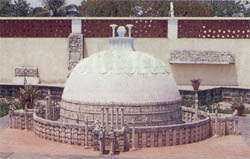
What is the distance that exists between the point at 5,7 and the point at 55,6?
7.44m

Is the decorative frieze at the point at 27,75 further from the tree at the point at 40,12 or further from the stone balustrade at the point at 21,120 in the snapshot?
the tree at the point at 40,12

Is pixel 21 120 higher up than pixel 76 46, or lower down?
lower down

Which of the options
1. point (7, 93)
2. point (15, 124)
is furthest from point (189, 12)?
point (15, 124)

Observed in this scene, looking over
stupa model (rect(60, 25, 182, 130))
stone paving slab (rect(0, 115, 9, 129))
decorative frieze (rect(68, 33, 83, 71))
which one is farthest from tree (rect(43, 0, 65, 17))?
stupa model (rect(60, 25, 182, 130))

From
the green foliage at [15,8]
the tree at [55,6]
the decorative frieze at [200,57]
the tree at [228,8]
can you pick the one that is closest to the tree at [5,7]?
the green foliage at [15,8]

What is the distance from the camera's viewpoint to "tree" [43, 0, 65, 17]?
4525cm

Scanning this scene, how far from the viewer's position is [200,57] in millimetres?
26062

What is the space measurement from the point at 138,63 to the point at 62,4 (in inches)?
1185

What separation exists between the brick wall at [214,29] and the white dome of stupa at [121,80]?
367 inches

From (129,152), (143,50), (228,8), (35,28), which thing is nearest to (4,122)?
(129,152)

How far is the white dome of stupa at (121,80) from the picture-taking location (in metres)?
16.3

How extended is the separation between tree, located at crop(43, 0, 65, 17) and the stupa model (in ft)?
93.5

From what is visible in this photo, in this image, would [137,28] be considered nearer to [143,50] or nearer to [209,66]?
[143,50]

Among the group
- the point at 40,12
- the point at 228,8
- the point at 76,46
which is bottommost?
the point at 76,46
